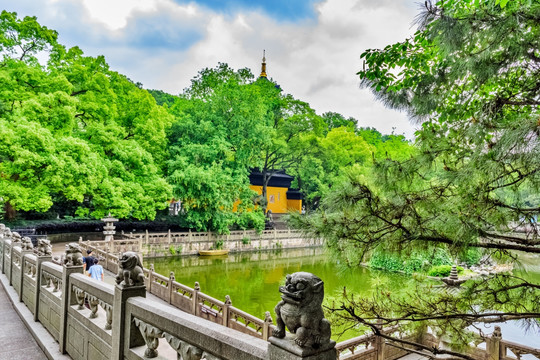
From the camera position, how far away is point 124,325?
101 inches

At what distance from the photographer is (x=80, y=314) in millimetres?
3311

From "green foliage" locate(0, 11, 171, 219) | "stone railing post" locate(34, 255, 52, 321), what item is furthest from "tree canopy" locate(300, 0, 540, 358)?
"green foliage" locate(0, 11, 171, 219)

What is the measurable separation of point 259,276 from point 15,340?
11.0m

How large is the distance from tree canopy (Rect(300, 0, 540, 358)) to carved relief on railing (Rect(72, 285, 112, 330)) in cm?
191

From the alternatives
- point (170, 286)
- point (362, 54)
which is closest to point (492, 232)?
point (362, 54)

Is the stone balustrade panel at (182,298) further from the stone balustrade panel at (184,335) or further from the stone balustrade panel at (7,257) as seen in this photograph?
the stone balustrade panel at (184,335)

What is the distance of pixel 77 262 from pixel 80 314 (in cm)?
66

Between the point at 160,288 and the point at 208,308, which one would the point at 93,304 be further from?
the point at 160,288

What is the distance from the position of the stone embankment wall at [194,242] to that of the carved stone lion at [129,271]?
11.3 m

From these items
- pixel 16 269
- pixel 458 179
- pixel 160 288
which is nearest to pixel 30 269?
pixel 16 269

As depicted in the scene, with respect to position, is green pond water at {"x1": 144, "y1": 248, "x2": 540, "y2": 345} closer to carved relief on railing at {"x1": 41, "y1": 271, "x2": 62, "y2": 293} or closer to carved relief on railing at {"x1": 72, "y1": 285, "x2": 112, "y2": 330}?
carved relief on railing at {"x1": 41, "y1": 271, "x2": 62, "y2": 293}

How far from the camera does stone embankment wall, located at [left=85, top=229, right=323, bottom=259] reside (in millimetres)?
15188

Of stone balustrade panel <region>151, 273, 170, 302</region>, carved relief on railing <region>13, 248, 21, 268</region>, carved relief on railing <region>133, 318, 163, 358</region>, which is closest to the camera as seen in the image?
carved relief on railing <region>133, 318, 163, 358</region>

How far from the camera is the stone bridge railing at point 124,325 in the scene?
180 centimetres
